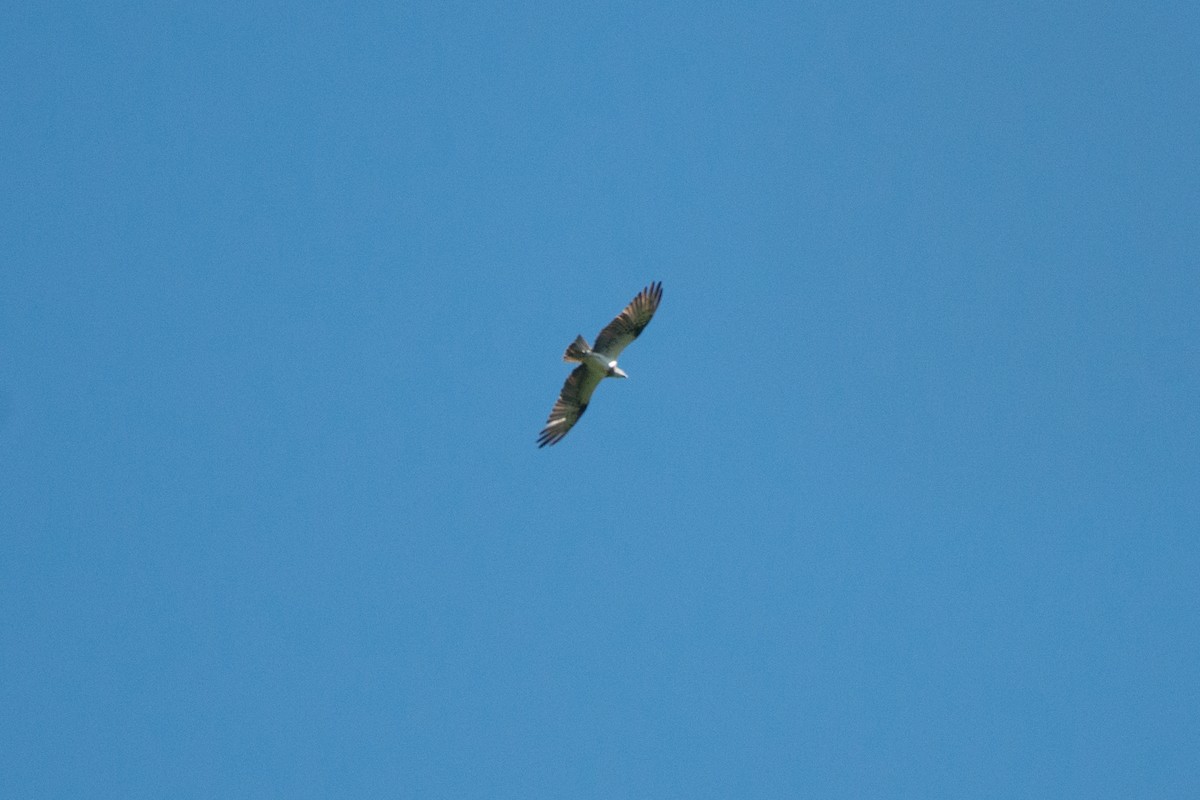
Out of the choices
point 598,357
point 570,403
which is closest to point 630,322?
point 598,357

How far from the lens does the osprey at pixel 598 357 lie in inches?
1059

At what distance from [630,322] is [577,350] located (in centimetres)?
105

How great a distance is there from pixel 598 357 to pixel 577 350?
1.34ft

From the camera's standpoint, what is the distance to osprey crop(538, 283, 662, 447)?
26.9m

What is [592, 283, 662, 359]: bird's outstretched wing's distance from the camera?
26.9m

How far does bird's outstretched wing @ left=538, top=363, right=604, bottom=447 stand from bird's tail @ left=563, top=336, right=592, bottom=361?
1.43 ft

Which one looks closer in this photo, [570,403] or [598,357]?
[598,357]

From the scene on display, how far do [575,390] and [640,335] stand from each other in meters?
1.60

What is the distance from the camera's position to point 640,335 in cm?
2748

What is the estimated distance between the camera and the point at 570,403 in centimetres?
2822

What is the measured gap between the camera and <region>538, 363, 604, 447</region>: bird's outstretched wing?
27672 mm

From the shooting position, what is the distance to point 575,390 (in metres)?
28.0

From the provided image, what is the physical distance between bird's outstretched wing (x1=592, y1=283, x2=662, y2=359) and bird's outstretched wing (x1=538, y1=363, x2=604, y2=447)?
0.61 meters

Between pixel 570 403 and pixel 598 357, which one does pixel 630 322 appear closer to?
pixel 598 357
